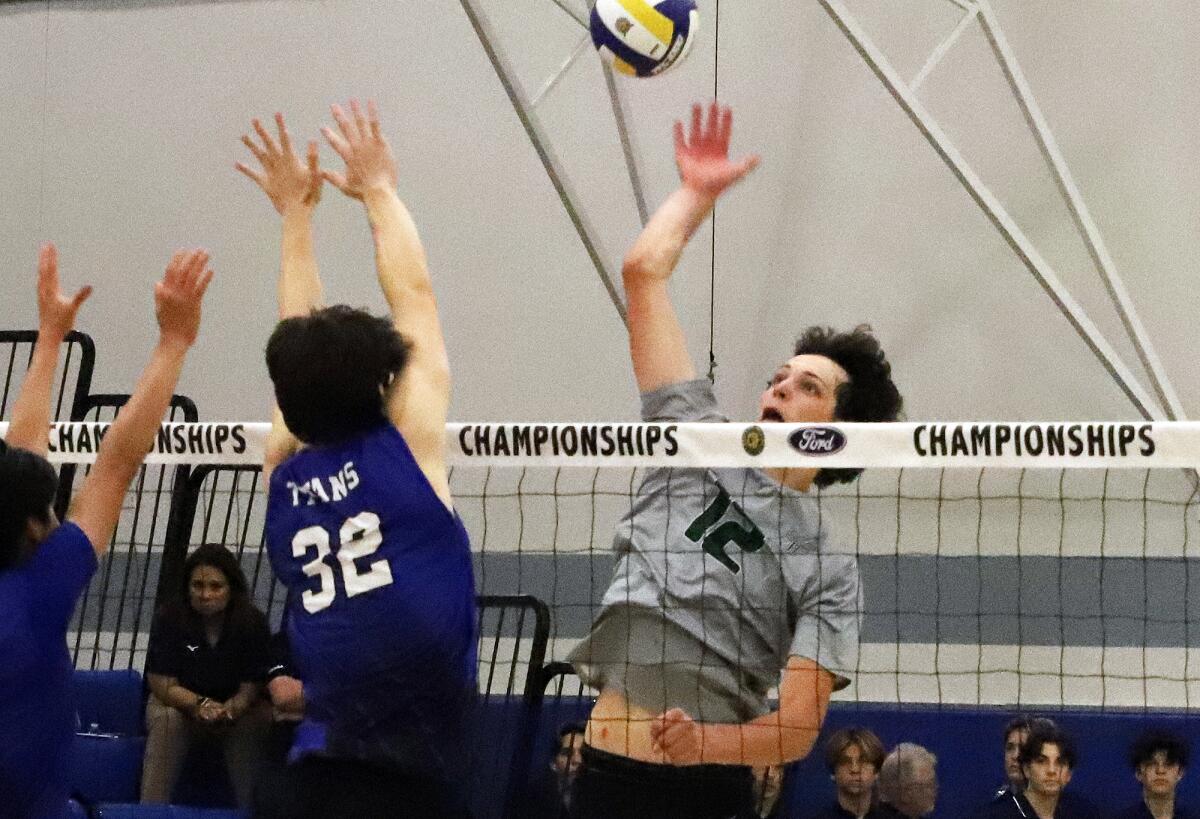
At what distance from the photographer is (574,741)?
679 cm

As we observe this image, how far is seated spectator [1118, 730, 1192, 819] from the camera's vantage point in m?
6.71

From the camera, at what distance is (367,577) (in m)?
3.25

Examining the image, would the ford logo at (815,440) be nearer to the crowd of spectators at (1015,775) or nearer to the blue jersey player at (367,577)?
the blue jersey player at (367,577)

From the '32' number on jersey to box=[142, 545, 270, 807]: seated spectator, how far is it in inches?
145

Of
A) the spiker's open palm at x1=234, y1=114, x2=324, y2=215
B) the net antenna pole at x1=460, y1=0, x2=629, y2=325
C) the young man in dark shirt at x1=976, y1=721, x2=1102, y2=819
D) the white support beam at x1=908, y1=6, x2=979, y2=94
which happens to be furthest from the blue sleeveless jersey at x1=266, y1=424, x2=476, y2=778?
the white support beam at x1=908, y1=6, x2=979, y2=94

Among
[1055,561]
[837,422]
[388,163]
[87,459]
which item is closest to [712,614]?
[837,422]

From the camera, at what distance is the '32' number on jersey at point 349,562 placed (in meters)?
3.25

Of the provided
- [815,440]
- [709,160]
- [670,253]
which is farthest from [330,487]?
[815,440]

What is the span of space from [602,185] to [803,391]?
4.55m

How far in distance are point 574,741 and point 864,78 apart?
3.81m

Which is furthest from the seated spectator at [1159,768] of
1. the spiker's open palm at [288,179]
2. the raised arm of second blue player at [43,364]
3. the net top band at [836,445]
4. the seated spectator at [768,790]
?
the raised arm of second blue player at [43,364]

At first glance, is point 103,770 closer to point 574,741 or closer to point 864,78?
point 574,741

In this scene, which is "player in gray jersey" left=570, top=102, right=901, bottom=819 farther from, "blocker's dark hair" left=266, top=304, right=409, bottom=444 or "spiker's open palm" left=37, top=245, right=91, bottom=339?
"spiker's open palm" left=37, top=245, right=91, bottom=339

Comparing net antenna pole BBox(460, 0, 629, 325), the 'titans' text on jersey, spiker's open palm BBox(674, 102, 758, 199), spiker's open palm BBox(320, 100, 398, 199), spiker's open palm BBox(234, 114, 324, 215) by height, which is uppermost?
net antenna pole BBox(460, 0, 629, 325)
